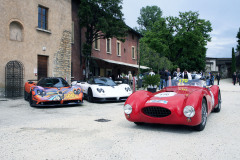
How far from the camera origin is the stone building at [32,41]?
1371 centimetres

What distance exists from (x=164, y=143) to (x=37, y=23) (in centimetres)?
1353

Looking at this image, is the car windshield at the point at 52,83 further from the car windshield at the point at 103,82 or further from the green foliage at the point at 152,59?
the green foliage at the point at 152,59

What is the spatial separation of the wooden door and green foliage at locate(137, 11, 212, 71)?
2344 centimetres

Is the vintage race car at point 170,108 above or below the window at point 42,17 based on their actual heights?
below

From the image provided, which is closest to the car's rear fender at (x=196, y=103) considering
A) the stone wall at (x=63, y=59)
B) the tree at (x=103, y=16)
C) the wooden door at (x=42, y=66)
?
the wooden door at (x=42, y=66)

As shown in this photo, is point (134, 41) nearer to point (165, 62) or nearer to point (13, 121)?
point (165, 62)

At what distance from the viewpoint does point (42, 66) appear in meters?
16.1

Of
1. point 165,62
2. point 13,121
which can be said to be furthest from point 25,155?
point 165,62

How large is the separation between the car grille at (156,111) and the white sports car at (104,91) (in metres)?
5.89

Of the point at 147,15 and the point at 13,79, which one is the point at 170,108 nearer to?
the point at 13,79

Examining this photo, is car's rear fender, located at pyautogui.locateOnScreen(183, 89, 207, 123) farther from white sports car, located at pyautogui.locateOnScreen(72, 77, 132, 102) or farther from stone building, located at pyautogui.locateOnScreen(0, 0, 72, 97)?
stone building, located at pyautogui.locateOnScreen(0, 0, 72, 97)

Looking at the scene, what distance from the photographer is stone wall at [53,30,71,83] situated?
1695 centimetres

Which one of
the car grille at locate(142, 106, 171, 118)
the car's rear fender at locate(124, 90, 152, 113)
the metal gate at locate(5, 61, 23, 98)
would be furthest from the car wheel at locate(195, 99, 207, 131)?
the metal gate at locate(5, 61, 23, 98)

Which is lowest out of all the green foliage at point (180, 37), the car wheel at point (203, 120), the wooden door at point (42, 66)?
the car wheel at point (203, 120)
